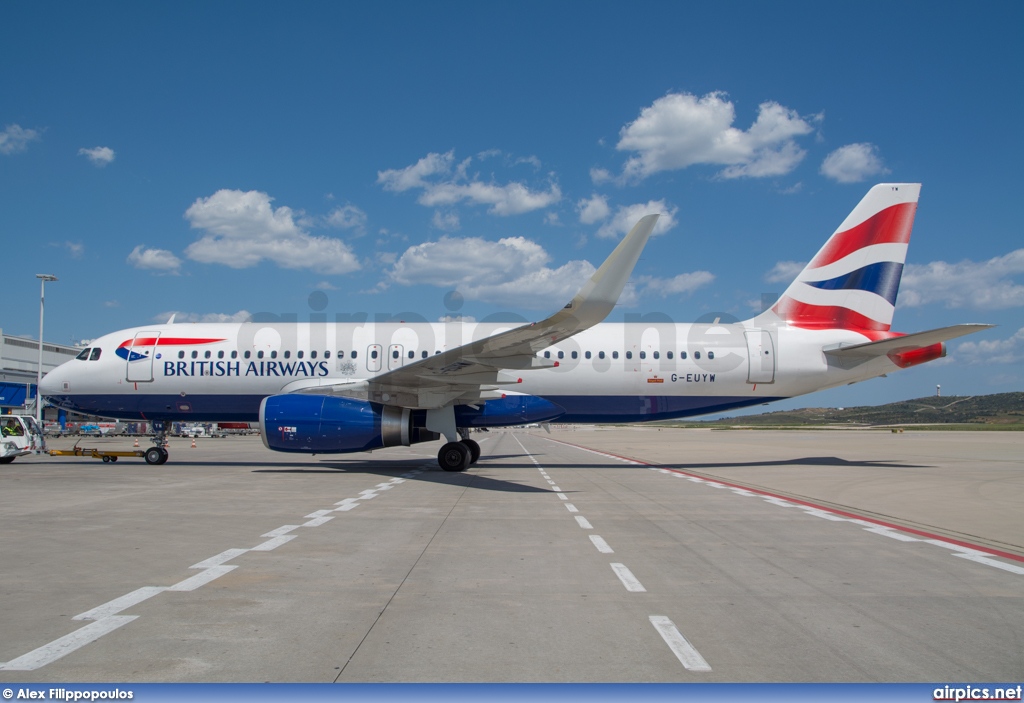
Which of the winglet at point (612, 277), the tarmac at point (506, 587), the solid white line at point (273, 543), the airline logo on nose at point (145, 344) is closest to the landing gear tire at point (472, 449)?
the tarmac at point (506, 587)

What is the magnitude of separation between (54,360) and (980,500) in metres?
71.4

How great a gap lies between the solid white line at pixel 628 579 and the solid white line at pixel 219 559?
152 inches

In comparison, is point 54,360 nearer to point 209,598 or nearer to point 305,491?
point 305,491

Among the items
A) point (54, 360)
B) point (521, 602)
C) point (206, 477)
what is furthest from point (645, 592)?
point (54, 360)

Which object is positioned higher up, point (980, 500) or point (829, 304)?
point (829, 304)

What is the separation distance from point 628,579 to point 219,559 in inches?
159

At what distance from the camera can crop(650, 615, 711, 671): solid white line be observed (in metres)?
3.93

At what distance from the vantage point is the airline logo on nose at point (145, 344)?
19422mm

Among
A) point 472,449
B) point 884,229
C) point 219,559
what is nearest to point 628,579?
point 219,559

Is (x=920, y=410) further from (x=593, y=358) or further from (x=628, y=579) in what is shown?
(x=628, y=579)

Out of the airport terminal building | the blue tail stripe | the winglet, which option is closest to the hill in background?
the airport terminal building

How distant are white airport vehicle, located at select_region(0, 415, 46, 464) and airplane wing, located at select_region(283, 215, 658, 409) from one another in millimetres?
9892

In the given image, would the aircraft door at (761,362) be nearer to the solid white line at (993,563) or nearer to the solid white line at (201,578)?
the solid white line at (993,563)

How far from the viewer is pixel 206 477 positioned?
1612 centimetres
